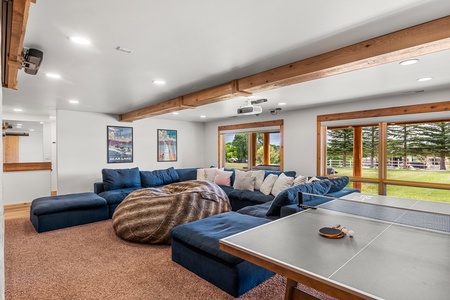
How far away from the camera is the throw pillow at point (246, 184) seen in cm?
529

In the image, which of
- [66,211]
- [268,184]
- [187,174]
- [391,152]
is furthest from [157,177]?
[391,152]

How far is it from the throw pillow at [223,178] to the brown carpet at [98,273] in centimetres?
279

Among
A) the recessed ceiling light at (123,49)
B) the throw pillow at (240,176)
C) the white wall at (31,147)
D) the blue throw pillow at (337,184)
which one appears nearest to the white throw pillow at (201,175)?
the throw pillow at (240,176)

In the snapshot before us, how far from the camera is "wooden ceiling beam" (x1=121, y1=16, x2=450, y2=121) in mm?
1829

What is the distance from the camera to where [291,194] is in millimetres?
3000

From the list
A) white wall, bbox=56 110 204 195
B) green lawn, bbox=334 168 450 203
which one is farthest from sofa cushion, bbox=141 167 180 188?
green lawn, bbox=334 168 450 203

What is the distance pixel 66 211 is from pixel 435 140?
646cm

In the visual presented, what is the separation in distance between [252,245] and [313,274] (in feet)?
1.30

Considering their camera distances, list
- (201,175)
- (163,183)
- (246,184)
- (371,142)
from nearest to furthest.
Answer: (371,142), (246,184), (163,183), (201,175)

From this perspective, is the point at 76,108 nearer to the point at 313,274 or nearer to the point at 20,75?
the point at 20,75

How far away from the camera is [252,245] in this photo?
4.57 feet

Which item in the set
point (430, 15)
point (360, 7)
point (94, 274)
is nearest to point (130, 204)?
point (94, 274)

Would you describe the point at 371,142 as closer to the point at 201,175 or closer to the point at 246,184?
the point at 246,184

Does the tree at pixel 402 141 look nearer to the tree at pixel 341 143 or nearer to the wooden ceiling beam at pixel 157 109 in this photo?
the tree at pixel 341 143
